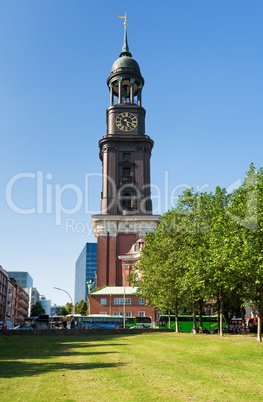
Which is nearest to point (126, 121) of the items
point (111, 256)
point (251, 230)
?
point (111, 256)

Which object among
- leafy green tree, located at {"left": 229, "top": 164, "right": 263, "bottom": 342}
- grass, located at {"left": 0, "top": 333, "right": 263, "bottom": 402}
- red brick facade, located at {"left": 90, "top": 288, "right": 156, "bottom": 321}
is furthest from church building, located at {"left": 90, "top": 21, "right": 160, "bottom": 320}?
grass, located at {"left": 0, "top": 333, "right": 263, "bottom": 402}

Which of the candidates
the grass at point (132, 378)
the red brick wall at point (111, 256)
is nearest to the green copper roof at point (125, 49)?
the red brick wall at point (111, 256)

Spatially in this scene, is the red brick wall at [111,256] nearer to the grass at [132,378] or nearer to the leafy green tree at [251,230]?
Result: the leafy green tree at [251,230]

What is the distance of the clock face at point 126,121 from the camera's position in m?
108

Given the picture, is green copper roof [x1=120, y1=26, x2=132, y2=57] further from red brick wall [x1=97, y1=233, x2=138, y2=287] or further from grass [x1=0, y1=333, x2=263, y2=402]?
grass [x1=0, y1=333, x2=263, y2=402]

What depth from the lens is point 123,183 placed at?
103m

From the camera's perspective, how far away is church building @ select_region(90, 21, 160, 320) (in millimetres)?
96125

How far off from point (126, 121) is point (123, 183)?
17004 millimetres

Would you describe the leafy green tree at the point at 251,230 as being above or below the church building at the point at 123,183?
below

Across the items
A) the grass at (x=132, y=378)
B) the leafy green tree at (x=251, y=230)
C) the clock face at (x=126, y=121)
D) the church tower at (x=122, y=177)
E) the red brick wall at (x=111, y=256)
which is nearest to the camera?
the grass at (x=132, y=378)

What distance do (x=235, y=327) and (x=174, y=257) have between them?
30.3m

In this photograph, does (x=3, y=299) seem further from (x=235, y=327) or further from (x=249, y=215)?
(x=249, y=215)

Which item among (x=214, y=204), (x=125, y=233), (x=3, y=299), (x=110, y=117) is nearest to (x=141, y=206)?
(x=125, y=233)

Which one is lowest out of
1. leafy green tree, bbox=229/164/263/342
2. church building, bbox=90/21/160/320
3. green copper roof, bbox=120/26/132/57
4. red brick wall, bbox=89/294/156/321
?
red brick wall, bbox=89/294/156/321
